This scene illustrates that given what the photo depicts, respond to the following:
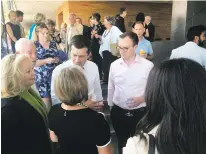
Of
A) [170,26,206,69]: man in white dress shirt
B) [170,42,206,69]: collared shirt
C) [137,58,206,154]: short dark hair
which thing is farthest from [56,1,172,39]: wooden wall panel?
[137,58,206,154]: short dark hair

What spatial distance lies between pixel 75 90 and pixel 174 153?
0.70 metres

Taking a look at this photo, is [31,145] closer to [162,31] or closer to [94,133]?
[94,133]

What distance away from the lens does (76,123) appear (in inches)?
51.3

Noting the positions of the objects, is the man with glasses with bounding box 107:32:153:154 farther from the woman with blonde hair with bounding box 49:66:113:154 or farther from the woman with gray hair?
the woman with gray hair

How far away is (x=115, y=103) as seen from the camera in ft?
7.20

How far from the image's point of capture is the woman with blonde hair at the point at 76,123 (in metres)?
1.30

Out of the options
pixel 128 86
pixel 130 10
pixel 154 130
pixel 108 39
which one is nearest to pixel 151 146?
pixel 154 130

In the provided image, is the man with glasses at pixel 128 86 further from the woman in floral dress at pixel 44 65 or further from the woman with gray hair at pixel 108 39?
the woman with gray hair at pixel 108 39

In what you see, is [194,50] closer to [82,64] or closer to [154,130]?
[82,64]

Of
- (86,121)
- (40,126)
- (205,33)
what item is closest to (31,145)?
(40,126)

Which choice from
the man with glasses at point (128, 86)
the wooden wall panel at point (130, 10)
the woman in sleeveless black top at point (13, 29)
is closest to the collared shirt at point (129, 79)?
the man with glasses at point (128, 86)

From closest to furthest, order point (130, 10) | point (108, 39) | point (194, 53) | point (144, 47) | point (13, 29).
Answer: point (194, 53), point (144, 47), point (13, 29), point (108, 39), point (130, 10)

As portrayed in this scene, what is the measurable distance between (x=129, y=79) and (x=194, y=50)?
112 cm

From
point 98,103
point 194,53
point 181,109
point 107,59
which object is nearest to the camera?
point 181,109
